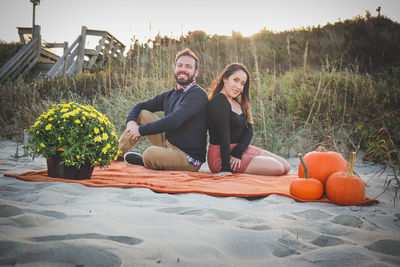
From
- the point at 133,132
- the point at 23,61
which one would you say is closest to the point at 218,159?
the point at 133,132

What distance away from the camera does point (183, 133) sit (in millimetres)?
2785

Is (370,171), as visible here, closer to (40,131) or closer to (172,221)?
(172,221)

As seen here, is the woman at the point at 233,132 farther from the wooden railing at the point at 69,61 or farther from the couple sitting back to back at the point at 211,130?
the wooden railing at the point at 69,61

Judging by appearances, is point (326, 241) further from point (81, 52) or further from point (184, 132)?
point (81, 52)

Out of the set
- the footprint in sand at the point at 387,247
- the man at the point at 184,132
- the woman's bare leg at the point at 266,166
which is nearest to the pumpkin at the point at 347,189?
the footprint in sand at the point at 387,247

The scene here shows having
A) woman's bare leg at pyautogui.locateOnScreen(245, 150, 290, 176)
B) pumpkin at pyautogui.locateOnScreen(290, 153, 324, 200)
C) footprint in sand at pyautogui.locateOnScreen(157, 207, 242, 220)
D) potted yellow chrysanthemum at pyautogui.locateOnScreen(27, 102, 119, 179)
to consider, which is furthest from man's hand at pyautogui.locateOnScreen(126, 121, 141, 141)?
pumpkin at pyautogui.locateOnScreen(290, 153, 324, 200)

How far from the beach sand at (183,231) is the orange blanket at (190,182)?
124mm

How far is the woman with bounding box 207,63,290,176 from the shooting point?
8.56ft

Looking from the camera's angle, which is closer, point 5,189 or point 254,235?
point 254,235

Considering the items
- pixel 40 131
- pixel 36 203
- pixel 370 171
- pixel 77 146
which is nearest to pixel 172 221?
pixel 36 203

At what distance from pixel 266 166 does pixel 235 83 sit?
36.1 inches

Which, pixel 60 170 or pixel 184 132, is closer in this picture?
pixel 60 170

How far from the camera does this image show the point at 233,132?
2816 millimetres

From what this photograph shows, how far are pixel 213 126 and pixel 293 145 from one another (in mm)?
1506
